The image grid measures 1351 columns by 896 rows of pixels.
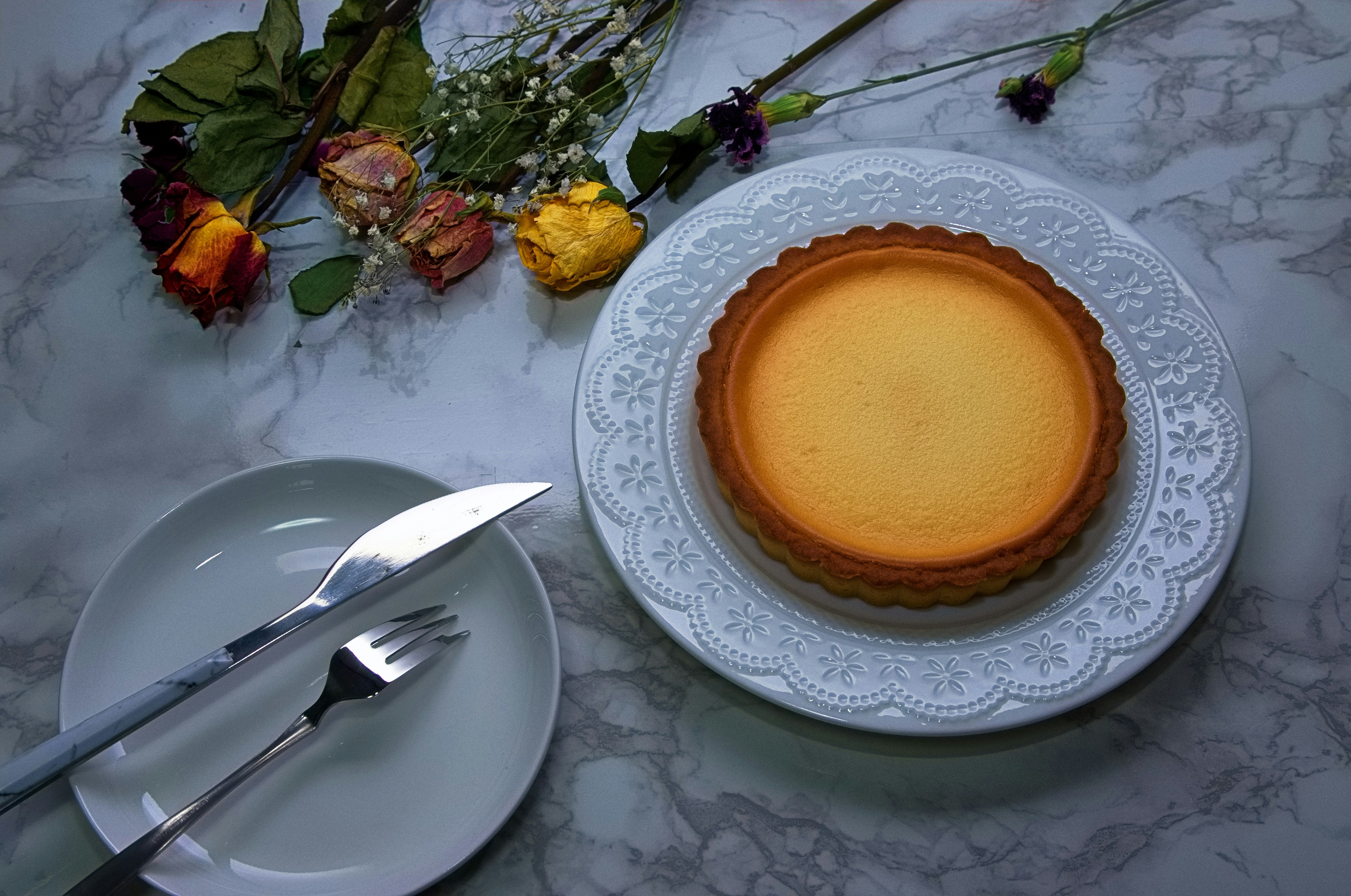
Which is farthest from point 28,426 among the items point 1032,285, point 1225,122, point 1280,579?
point 1225,122

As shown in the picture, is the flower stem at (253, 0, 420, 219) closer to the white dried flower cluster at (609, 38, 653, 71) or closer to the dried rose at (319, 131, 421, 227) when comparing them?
the dried rose at (319, 131, 421, 227)

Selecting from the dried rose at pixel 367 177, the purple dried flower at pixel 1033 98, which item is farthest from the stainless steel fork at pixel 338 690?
the purple dried flower at pixel 1033 98

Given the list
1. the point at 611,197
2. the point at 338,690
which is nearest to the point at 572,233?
the point at 611,197

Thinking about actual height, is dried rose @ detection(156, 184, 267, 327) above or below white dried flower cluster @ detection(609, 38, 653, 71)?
above

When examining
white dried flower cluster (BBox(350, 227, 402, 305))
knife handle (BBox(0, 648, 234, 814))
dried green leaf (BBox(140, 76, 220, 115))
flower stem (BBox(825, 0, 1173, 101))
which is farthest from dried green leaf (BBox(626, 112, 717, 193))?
knife handle (BBox(0, 648, 234, 814))

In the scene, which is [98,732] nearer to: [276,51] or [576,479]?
[576,479]

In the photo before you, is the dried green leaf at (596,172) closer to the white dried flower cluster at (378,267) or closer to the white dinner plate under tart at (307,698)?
the white dried flower cluster at (378,267)
